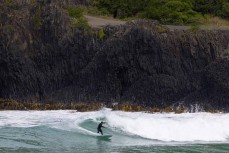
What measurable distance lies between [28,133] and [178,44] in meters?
10.7

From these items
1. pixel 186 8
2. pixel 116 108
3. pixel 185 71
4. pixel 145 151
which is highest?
pixel 186 8

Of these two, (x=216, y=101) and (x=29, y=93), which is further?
(x=29, y=93)

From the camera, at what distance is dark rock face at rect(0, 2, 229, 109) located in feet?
89.9

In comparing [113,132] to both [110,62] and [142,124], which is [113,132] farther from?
[110,62]

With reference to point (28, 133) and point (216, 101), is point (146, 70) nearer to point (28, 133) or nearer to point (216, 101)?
point (216, 101)

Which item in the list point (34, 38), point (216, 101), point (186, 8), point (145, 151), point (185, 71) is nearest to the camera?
point (145, 151)

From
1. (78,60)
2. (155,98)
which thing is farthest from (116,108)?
(78,60)

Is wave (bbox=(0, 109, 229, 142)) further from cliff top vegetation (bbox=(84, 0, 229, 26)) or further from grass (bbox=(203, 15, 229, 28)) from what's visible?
cliff top vegetation (bbox=(84, 0, 229, 26))

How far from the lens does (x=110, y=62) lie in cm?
2855

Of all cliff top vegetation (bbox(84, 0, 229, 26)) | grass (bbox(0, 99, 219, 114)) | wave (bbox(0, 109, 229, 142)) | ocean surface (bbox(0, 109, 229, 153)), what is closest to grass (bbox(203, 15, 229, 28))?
cliff top vegetation (bbox(84, 0, 229, 26))

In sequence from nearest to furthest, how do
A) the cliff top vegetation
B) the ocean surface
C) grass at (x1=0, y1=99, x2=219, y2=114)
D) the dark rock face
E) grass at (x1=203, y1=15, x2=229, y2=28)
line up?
the ocean surface < grass at (x1=0, y1=99, x2=219, y2=114) < the dark rock face < grass at (x1=203, y1=15, x2=229, y2=28) < the cliff top vegetation

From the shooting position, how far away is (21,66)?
28938mm

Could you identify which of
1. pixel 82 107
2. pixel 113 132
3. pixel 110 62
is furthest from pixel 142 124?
pixel 110 62

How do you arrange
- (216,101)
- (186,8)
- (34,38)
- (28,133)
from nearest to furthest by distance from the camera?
(28,133)
(216,101)
(34,38)
(186,8)
